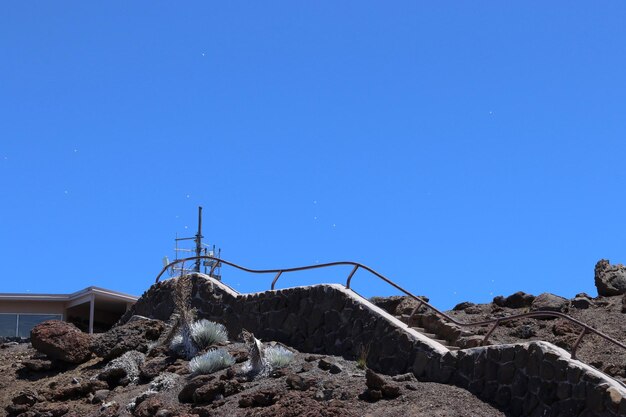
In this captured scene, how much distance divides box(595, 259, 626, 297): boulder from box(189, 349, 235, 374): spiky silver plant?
11.1 metres

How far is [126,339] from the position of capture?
23.6 meters

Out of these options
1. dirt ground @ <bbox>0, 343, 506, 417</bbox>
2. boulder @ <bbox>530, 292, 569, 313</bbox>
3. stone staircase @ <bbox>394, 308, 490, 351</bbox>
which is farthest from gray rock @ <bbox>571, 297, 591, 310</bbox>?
dirt ground @ <bbox>0, 343, 506, 417</bbox>

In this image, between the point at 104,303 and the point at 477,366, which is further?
the point at 104,303

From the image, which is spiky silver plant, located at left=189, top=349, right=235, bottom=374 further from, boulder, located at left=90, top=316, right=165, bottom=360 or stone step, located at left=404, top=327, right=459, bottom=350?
stone step, located at left=404, top=327, right=459, bottom=350

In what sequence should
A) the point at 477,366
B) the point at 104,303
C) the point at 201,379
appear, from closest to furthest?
the point at 477,366
the point at 201,379
the point at 104,303

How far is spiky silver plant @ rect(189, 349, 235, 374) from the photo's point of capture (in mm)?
20734

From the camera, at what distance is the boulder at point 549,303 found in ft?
84.2

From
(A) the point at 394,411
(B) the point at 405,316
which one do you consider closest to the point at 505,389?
(A) the point at 394,411

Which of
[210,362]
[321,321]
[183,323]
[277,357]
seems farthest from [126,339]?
[277,357]

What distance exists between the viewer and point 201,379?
784 inches

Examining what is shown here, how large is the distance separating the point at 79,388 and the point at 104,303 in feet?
52.8

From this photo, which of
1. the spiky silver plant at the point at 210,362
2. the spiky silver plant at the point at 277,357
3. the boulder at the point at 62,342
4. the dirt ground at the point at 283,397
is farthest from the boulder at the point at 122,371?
the spiky silver plant at the point at 277,357

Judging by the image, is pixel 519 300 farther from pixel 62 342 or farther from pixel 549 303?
pixel 62 342

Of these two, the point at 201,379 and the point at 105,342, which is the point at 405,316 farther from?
the point at 105,342
